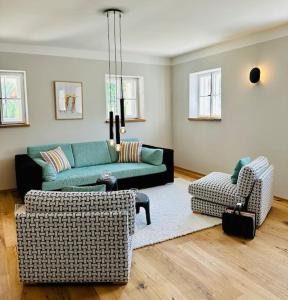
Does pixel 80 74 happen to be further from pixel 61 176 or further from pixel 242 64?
pixel 242 64

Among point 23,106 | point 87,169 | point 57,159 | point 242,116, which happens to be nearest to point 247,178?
point 242,116

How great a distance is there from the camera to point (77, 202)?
2111mm

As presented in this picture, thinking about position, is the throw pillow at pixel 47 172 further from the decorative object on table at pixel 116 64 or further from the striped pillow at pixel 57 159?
the decorative object on table at pixel 116 64

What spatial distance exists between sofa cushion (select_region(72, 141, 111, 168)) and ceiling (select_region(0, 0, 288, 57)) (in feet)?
5.39

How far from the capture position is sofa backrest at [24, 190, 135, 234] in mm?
2102

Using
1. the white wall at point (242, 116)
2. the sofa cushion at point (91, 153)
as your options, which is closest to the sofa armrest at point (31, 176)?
the sofa cushion at point (91, 153)

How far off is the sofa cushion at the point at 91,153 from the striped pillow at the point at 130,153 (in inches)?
9.8

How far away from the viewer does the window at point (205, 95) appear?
17.2 feet

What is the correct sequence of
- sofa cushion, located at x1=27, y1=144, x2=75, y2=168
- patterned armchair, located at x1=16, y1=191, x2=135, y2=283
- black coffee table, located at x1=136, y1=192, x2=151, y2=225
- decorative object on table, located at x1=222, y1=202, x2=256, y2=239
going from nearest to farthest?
patterned armchair, located at x1=16, y1=191, x2=135, y2=283
decorative object on table, located at x1=222, y1=202, x2=256, y2=239
black coffee table, located at x1=136, y1=192, x2=151, y2=225
sofa cushion, located at x1=27, y1=144, x2=75, y2=168

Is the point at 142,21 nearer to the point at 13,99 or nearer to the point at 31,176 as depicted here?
the point at 31,176

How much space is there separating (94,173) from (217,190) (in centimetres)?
183

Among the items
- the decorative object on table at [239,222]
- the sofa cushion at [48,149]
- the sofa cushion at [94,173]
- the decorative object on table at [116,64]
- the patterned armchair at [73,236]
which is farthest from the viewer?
the sofa cushion at [48,149]

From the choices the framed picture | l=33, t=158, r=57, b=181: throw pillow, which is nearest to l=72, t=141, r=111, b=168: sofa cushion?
the framed picture

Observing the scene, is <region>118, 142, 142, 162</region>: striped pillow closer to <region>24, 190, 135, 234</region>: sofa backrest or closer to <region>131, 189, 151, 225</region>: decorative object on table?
<region>131, 189, 151, 225</region>: decorative object on table
